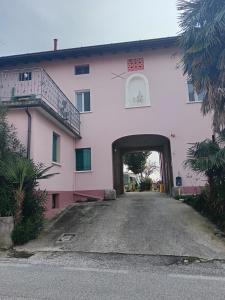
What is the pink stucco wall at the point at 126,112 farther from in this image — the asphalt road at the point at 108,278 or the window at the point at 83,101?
the asphalt road at the point at 108,278

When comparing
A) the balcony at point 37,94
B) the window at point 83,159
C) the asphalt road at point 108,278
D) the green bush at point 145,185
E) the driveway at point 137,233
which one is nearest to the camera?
the asphalt road at point 108,278

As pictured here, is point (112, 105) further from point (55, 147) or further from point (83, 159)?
point (55, 147)

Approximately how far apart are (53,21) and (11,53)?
5.53 m

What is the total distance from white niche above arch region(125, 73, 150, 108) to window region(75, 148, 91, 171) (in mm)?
3559

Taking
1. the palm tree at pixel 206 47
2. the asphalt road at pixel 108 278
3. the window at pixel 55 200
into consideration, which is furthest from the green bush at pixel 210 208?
the window at pixel 55 200

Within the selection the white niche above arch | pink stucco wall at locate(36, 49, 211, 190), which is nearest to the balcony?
pink stucco wall at locate(36, 49, 211, 190)

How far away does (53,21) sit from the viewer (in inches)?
516

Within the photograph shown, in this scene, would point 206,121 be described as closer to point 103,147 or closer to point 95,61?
point 103,147

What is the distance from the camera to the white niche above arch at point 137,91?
54.6 ft

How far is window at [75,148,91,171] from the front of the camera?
1644 centimetres

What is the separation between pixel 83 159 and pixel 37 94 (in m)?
5.20

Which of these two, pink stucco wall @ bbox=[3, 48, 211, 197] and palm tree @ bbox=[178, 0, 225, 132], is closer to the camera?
palm tree @ bbox=[178, 0, 225, 132]

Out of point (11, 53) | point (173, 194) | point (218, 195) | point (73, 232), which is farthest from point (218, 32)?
point (11, 53)

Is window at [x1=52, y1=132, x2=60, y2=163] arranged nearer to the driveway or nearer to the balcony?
the balcony
